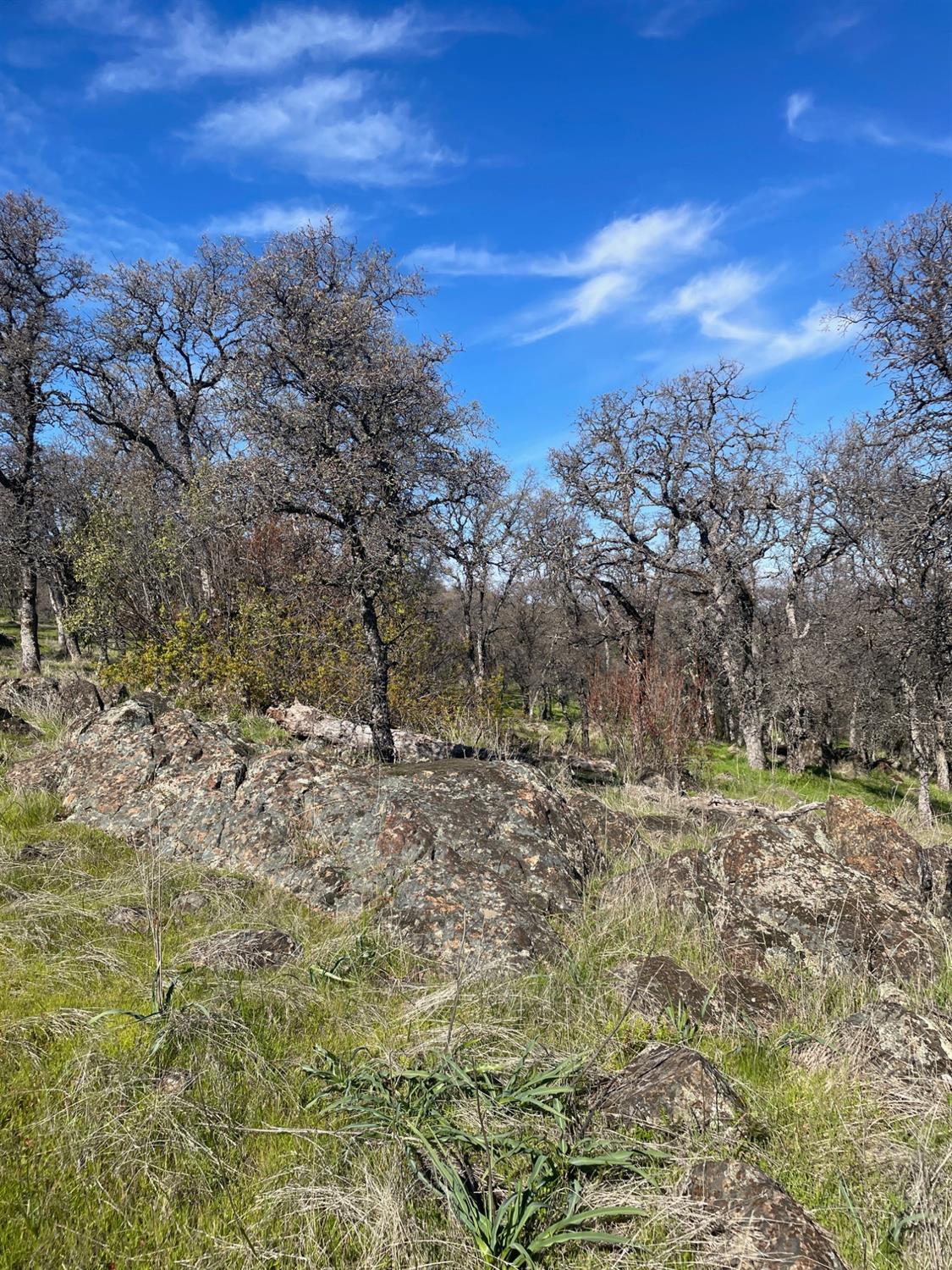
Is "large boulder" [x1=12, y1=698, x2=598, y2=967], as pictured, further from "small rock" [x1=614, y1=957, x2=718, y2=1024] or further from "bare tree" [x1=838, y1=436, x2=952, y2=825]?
"bare tree" [x1=838, y1=436, x2=952, y2=825]

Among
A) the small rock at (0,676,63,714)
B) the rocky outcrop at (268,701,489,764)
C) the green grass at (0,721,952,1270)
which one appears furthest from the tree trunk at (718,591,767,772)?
the green grass at (0,721,952,1270)

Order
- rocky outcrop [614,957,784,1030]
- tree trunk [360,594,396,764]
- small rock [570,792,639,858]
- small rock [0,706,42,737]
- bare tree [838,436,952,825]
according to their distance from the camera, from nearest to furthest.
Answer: rocky outcrop [614,957,784,1030]
small rock [570,792,639,858]
small rock [0,706,42,737]
tree trunk [360,594,396,764]
bare tree [838,436,952,825]

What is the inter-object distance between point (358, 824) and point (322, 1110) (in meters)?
2.46

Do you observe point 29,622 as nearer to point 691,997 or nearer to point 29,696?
point 29,696

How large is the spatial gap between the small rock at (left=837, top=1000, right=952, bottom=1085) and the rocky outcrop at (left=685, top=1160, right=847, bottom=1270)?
117 centimetres

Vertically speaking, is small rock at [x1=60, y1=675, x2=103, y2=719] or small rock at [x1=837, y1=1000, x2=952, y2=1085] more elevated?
small rock at [x1=60, y1=675, x2=103, y2=719]

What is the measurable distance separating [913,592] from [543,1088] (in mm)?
16339

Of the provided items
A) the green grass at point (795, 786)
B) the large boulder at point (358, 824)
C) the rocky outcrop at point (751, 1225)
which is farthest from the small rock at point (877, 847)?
the green grass at point (795, 786)

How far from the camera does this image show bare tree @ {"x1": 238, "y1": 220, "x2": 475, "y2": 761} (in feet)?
27.3

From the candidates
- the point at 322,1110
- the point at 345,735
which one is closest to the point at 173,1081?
the point at 322,1110

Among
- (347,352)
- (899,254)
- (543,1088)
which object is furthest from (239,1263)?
(899,254)

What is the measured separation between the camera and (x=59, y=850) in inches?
179

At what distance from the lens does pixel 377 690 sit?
9.05 meters

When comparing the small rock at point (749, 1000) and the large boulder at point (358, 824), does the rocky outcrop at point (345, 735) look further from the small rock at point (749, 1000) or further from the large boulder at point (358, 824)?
the small rock at point (749, 1000)
